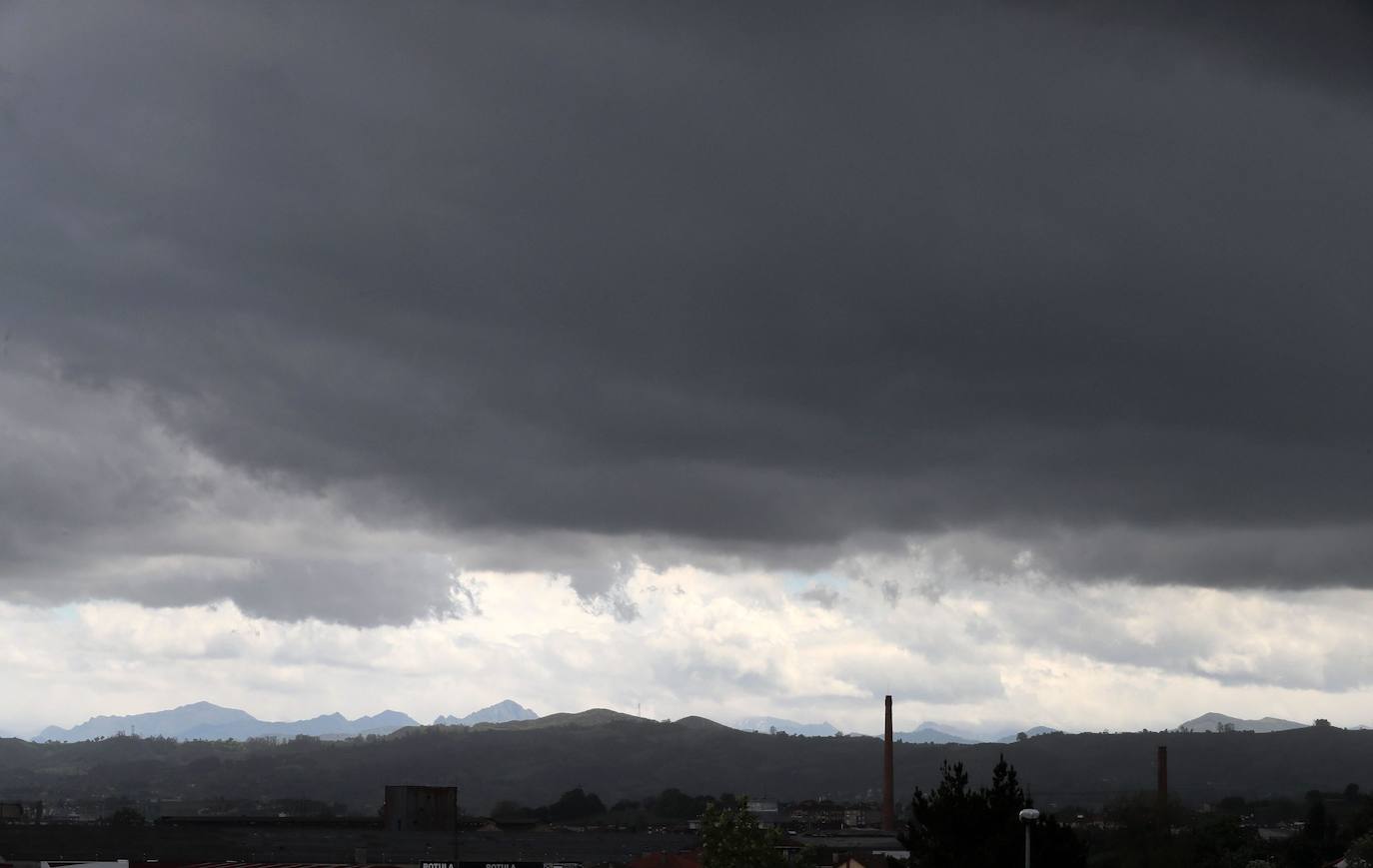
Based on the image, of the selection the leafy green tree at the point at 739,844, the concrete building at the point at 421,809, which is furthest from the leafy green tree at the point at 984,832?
the concrete building at the point at 421,809

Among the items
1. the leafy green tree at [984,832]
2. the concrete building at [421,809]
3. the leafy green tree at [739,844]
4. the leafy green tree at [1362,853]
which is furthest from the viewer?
the concrete building at [421,809]

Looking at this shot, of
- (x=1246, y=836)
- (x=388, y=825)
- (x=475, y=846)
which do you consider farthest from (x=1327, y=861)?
(x=388, y=825)

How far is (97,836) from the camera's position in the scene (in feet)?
541

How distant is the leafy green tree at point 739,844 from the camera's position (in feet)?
348

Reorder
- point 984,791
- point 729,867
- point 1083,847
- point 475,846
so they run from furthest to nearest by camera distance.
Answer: point 475,846
point 729,867
point 984,791
point 1083,847

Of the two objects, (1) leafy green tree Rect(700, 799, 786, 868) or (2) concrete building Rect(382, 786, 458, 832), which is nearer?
(1) leafy green tree Rect(700, 799, 786, 868)

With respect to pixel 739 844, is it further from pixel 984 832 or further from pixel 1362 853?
pixel 1362 853

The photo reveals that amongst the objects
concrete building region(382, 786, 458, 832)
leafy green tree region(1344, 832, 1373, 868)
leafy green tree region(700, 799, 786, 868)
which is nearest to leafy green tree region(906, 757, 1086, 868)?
leafy green tree region(700, 799, 786, 868)

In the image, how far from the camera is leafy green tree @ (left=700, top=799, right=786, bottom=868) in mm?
106062

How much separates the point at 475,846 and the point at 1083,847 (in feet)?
355

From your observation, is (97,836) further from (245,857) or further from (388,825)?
(388,825)

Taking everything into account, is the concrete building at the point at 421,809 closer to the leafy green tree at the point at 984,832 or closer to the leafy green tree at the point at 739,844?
the leafy green tree at the point at 739,844

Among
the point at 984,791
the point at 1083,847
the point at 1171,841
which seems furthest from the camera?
the point at 1171,841

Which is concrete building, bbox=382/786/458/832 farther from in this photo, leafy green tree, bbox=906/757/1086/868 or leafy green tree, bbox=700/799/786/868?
leafy green tree, bbox=906/757/1086/868
